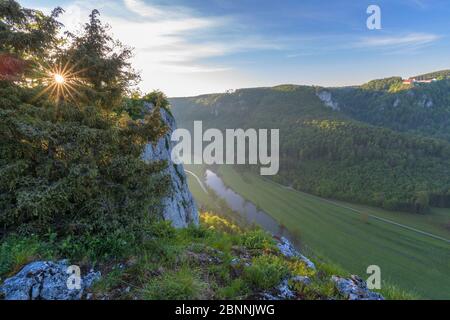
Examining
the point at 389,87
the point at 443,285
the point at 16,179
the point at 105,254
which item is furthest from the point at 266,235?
the point at 389,87

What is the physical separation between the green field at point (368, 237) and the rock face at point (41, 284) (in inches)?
1092

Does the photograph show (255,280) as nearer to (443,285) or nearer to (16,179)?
(16,179)

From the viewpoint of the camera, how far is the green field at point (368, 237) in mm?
40750

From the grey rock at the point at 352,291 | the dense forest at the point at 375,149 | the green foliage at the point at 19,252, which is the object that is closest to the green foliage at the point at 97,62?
the green foliage at the point at 19,252

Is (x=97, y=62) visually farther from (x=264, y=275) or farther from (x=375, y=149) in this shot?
(x=375, y=149)

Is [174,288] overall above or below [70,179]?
below

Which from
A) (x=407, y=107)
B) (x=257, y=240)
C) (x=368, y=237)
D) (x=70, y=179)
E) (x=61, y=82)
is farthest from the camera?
(x=407, y=107)

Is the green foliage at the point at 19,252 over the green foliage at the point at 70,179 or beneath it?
beneath

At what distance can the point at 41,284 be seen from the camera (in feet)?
12.5

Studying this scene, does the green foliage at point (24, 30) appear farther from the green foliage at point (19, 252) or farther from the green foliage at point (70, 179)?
the green foliage at point (19, 252)

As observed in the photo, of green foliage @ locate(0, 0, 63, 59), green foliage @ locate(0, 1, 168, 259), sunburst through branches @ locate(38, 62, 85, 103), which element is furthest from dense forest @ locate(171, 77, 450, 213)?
green foliage @ locate(0, 0, 63, 59)

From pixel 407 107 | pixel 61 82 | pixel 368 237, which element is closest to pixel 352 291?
pixel 61 82

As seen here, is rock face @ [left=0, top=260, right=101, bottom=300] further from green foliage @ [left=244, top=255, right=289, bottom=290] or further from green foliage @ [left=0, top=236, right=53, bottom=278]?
green foliage @ [left=244, top=255, right=289, bottom=290]

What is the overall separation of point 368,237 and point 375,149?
5093cm
